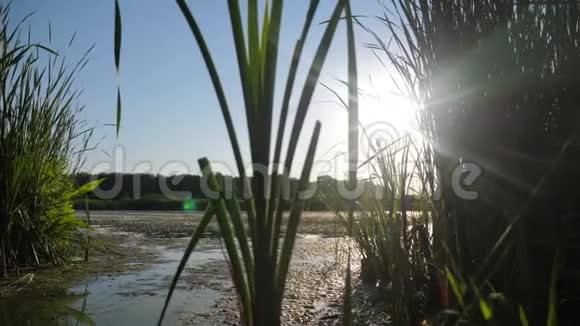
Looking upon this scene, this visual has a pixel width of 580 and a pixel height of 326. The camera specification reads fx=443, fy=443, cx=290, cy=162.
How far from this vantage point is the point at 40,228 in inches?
87.6

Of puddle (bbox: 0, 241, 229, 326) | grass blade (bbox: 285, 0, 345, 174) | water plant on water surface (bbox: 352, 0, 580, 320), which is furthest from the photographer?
puddle (bbox: 0, 241, 229, 326)

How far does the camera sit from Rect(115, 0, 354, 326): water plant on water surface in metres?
0.65

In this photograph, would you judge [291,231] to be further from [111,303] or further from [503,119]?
[111,303]

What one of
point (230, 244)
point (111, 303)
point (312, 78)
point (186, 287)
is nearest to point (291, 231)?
point (230, 244)

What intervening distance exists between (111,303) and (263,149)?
1179 mm

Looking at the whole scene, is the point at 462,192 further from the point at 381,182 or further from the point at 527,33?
the point at 381,182

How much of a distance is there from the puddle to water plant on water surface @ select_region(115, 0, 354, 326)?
0.81m

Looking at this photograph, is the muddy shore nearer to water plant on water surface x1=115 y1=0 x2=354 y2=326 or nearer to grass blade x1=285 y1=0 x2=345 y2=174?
water plant on water surface x1=115 y1=0 x2=354 y2=326

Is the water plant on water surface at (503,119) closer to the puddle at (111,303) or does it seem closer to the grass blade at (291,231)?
the grass blade at (291,231)

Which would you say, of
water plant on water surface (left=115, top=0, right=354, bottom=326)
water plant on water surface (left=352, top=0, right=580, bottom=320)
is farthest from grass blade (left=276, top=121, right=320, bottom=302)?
A: water plant on water surface (left=352, top=0, right=580, bottom=320)

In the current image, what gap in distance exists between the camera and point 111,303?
5.08 feet

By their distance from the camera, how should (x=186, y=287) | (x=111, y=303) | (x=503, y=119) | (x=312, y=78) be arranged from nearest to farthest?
(x=312, y=78) < (x=503, y=119) < (x=111, y=303) < (x=186, y=287)

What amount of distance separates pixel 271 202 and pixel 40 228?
200cm

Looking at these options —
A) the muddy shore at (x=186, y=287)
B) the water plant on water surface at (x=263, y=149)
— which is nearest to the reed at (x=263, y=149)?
the water plant on water surface at (x=263, y=149)
